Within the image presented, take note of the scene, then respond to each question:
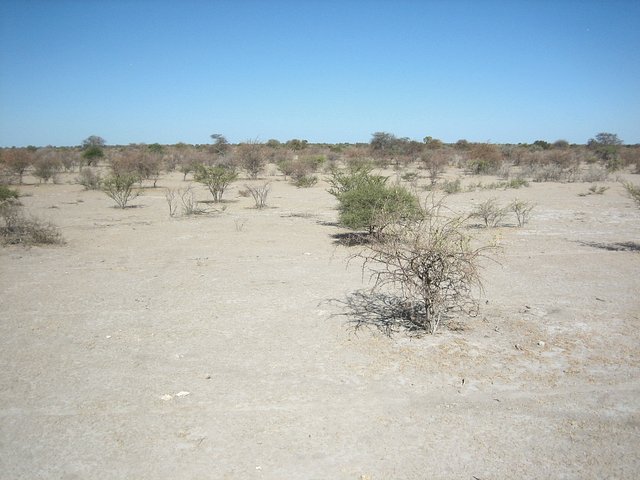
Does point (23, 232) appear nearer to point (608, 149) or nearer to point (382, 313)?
point (382, 313)

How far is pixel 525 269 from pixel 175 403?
25.7 feet

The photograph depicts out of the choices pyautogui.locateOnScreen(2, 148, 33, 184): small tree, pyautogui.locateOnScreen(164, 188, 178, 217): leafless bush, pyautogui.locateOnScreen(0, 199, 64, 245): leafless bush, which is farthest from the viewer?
pyautogui.locateOnScreen(2, 148, 33, 184): small tree

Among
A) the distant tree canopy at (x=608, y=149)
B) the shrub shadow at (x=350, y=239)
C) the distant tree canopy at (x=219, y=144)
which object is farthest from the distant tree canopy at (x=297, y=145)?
the shrub shadow at (x=350, y=239)

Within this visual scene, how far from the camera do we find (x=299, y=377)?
17.1 feet

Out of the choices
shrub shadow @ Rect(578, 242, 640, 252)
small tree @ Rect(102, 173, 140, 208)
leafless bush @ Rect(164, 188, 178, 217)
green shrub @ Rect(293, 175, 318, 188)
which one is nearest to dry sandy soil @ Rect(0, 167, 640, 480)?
shrub shadow @ Rect(578, 242, 640, 252)

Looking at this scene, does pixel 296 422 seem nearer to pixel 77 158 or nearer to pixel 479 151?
pixel 479 151

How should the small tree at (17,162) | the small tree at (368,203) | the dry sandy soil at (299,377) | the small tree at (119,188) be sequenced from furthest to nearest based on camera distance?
the small tree at (17,162) < the small tree at (119,188) < the small tree at (368,203) < the dry sandy soil at (299,377)

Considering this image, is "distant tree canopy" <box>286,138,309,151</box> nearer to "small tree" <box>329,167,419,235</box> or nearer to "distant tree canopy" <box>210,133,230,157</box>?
"distant tree canopy" <box>210,133,230,157</box>

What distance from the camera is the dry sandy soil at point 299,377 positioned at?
3822 millimetres

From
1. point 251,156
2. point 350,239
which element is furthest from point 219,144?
point 350,239


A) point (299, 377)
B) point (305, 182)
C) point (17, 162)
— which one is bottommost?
point (299, 377)

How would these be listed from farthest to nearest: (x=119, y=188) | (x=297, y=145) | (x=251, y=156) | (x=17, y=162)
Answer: (x=297, y=145) → (x=251, y=156) → (x=17, y=162) → (x=119, y=188)

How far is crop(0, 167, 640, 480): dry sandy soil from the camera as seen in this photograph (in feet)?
12.5

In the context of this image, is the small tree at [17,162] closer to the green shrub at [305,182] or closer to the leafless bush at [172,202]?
the leafless bush at [172,202]
